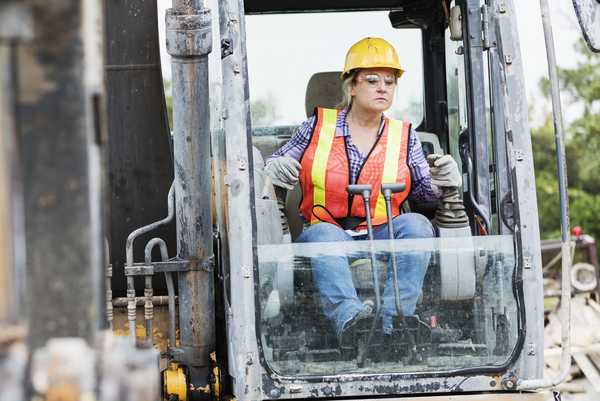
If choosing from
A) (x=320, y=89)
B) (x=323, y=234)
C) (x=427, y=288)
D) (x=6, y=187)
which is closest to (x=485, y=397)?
(x=427, y=288)

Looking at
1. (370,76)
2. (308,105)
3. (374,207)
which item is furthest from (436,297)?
(308,105)

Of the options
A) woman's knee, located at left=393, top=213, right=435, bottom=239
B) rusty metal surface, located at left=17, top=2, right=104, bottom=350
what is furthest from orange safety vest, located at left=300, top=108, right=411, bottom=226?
rusty metal surface, located at left=17, top=2, right=104, bottom=350

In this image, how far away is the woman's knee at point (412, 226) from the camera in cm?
356

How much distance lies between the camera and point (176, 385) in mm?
3629

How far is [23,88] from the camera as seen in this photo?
1.44 meters

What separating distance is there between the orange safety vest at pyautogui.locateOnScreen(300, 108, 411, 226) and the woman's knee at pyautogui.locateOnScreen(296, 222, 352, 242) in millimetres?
224

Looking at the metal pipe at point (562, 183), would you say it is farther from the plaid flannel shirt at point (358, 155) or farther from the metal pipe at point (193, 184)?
the metal pipe at point (193, 184)

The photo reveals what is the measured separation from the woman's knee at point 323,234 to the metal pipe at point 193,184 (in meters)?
0.34

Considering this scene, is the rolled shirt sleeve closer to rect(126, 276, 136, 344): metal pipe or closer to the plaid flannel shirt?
the plaid flannel shirt

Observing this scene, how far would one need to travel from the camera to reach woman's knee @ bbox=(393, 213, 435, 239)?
3.56 meters

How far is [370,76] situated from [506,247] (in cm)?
88

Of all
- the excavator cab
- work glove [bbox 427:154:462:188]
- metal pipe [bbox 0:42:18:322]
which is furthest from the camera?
work glove [bbox 427:154:462:188]

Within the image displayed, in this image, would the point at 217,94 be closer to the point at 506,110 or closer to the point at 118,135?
the point at 118,135

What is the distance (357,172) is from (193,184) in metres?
0.59
